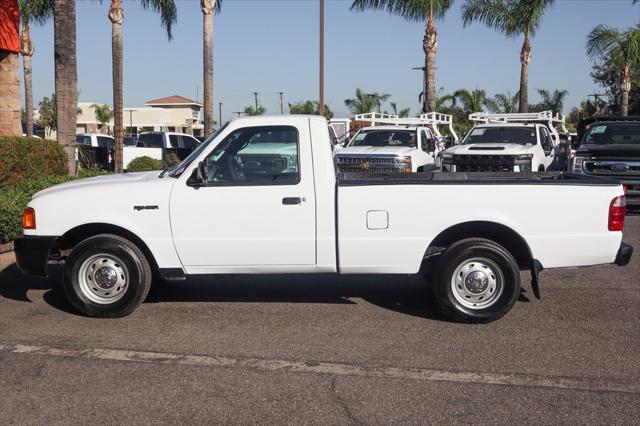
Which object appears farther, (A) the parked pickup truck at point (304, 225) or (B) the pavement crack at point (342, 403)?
(A) the parked pickup truck at point (304, 225)

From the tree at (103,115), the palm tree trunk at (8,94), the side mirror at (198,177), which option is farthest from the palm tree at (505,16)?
the tree at (103,115)

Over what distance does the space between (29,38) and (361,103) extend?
89.9ft

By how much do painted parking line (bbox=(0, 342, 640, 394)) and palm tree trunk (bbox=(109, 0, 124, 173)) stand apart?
15653 millimetres

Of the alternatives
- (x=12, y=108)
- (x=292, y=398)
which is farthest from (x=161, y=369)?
(x=12, y=108)

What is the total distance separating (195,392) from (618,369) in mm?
3137

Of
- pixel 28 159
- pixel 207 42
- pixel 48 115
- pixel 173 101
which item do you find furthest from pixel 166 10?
pixel 173 101

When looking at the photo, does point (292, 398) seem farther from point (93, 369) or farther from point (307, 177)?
point (307, 177)

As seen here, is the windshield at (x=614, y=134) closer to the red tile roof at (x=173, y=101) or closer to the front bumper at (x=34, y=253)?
the front bumper at (x=34, y=253)

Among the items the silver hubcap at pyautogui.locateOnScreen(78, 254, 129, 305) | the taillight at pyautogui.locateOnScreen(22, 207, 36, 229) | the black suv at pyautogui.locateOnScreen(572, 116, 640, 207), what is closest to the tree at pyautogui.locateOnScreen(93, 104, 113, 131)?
the black suv at pyautogui.locateOnScreen(572, 116, 640, 207)

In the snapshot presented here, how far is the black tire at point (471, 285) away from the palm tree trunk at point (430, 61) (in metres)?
24.4

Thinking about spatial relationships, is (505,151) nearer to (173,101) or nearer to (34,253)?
(34,253)

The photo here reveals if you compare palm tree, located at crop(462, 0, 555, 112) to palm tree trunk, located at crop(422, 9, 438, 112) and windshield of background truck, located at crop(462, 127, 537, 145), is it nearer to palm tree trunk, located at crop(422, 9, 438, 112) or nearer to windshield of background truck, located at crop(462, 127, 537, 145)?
palm tree trunk, located at crop(422, 9, 438, 112)

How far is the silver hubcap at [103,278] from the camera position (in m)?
6.88

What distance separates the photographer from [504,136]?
59.0 feet
